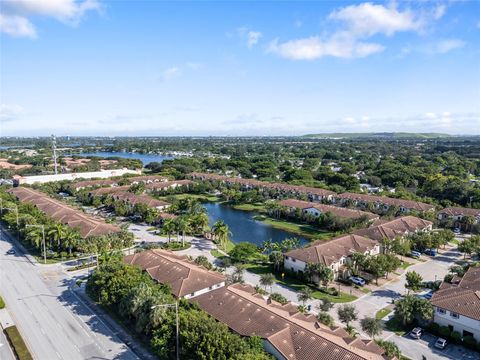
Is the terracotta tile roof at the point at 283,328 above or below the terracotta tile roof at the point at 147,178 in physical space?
below

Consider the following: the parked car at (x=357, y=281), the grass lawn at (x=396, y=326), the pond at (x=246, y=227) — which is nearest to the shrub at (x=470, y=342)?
the grass lawn at (x=396, y=326)

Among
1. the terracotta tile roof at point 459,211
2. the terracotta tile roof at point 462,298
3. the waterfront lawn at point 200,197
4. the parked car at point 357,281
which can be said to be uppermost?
the terracotta tile roof at point 459,211

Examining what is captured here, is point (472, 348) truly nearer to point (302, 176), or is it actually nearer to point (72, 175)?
point (302, 176)

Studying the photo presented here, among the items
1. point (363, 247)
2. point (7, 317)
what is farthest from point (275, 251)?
point (7, 317)

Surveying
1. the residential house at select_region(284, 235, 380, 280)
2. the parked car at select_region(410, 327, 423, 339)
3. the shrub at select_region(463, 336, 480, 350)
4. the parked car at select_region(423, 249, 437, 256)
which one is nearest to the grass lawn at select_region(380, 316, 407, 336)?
the parked car at select_region(410, 327, 423, 339)

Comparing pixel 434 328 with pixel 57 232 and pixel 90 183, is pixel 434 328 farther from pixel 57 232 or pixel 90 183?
pixel 90 183

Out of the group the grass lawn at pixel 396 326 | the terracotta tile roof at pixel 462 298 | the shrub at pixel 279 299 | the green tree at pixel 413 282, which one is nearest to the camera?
the terracotta tile roof at pixel 462 298

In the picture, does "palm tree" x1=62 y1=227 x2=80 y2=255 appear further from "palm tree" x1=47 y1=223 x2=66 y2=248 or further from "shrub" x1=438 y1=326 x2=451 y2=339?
"shrub" x1=438 y1=326 x2=451 y2=339

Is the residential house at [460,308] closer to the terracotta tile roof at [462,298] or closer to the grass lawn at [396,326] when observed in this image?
the terracotta tile roof at [462,298]
